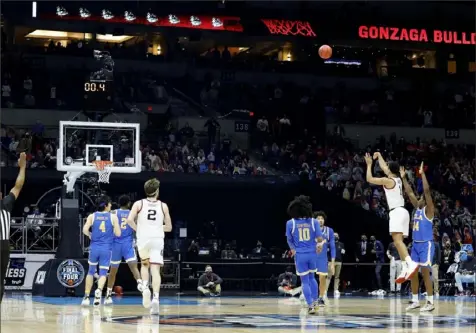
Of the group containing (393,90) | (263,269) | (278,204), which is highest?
(393,90)

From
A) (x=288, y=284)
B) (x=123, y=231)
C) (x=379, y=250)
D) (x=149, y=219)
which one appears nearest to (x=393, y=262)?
(x=379, y=250)

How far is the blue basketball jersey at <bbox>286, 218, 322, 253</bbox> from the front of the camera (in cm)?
1475

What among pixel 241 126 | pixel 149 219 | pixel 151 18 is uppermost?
pixel 151 18

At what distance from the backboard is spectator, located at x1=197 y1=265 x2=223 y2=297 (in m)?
3.78

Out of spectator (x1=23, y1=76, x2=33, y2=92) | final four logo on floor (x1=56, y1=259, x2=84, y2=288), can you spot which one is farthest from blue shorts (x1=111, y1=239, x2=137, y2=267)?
spectator (x1=23, y1=76, x2=33, y2=92)

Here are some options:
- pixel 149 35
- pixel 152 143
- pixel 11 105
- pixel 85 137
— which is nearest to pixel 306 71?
pixel 149 35

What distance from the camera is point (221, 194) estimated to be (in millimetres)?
35031

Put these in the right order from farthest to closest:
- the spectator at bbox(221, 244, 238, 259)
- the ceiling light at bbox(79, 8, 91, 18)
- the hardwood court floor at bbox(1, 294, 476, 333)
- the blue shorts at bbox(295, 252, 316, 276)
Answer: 1. the ceiling light at bbox(79, 8, 91, 18)
2. the spectator at bbox(221, 244, 238, 259)
3. the blue shorts at bbox(295, 252, 316, 276)
4. the hardwood court floor at bbox(1, 294, 476, 333)

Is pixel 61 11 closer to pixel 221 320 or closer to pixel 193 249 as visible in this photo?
pixel 193 249

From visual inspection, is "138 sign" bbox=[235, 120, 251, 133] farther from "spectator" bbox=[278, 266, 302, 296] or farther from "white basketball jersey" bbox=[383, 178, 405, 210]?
"white basketball jersey" bbox=[383, 178, 405, 210]

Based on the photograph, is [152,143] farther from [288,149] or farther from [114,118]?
[288,149]

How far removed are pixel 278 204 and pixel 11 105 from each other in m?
11.2

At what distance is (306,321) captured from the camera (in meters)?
13.3

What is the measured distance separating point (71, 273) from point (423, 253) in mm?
9555
